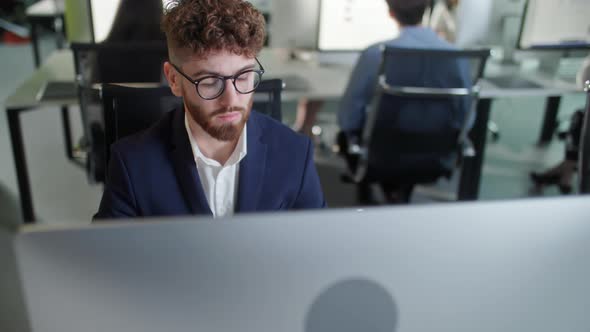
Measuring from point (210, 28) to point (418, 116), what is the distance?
121 centimetres

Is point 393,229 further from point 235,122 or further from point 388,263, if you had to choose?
point 235,122

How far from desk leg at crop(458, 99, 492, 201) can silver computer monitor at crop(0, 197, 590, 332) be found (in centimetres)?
212

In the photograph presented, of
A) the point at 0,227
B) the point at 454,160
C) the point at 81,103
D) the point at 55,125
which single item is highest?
the point at 0,227

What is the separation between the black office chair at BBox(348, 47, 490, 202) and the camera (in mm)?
1958

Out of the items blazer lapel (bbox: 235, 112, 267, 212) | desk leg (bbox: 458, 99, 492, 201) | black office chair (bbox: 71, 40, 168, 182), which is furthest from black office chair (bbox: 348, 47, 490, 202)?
blazer lapel (bbox: 235, 112, 267, 212)

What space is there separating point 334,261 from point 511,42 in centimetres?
266

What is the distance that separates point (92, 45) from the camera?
1771mm

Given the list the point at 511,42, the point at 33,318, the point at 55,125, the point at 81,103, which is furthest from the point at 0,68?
the point at 33,318

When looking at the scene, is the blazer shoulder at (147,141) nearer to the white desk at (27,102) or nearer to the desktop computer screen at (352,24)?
the white desk at (27,102)

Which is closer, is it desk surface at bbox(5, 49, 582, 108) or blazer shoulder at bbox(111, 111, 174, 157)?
blazer shoulder at bbox(111, 111, 174, 157)

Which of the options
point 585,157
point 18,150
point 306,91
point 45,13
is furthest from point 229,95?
point 45,13

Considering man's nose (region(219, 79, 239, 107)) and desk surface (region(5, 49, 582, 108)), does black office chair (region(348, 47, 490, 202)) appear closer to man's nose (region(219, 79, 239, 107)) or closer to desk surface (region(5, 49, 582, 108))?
desk surface (region(5, 49, 582, 108))

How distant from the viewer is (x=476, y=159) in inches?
105

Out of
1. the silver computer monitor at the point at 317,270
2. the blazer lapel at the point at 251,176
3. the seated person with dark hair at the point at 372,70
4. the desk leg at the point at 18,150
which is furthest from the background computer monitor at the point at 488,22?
the silver computer monitor at the point at 317,270
